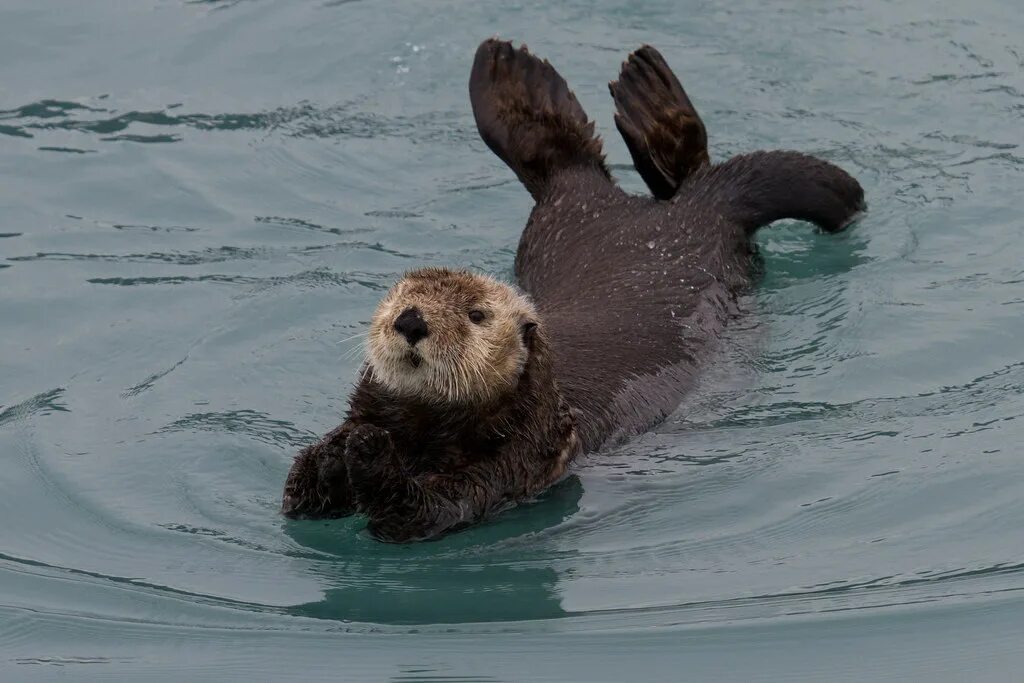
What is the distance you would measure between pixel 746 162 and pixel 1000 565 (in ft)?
9.19

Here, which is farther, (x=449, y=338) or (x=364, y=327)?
(x=364, y=327)

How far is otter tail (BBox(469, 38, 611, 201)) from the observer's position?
24.6ft

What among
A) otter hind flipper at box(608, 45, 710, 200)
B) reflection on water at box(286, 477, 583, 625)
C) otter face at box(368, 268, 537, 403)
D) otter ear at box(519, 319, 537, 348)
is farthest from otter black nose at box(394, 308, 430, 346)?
otter hind flipper at box(608, 45, 710, 200)

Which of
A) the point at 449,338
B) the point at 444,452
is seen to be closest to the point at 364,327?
the point at 444,452

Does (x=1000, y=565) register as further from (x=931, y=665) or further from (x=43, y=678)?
(x=43, y=678)

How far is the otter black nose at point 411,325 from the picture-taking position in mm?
4934

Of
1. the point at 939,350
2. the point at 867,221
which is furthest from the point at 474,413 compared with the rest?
the point at 867,221

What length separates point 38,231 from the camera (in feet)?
25.5

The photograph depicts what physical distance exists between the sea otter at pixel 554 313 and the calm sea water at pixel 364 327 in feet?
0.59

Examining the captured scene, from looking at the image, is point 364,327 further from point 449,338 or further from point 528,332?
point 449,338

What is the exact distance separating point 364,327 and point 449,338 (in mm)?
1970

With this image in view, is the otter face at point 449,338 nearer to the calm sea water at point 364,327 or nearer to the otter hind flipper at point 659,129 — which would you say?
the calm sea water at point 364,327

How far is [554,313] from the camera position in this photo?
658cm

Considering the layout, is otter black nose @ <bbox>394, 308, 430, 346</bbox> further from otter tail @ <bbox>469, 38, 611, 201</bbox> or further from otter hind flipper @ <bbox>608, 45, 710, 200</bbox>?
otter hind flipper @ <bbox>608, 45, 710, 200</bbox>
